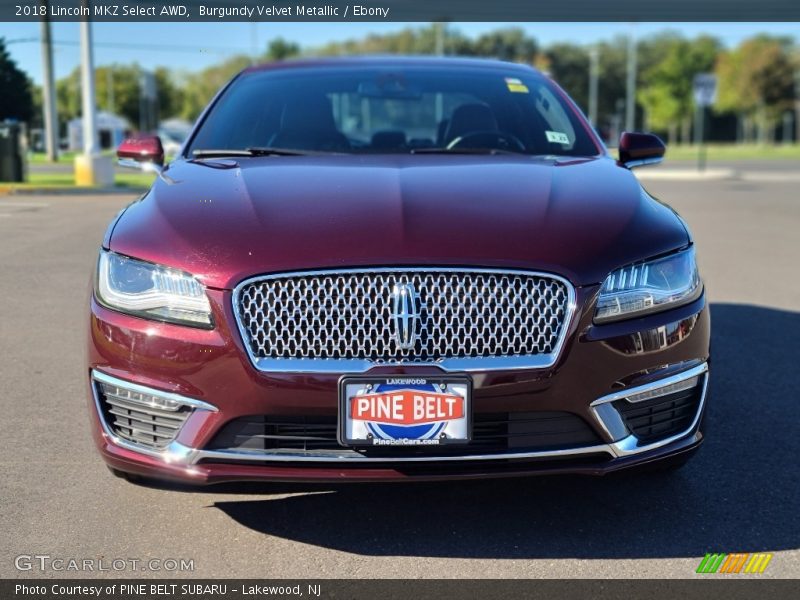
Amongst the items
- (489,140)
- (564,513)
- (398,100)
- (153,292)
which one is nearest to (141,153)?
(398,100)

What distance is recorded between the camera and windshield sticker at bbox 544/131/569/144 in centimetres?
415

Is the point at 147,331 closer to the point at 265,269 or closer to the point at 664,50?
the point at 265,269

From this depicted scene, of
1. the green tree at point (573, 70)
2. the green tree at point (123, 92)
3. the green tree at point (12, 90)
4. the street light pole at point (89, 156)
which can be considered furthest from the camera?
the green tree at point (573, 70)

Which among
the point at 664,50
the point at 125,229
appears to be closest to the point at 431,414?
the point at 125,229

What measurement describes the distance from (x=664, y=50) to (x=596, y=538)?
355 ft

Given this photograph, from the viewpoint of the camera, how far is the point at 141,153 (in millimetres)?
4359

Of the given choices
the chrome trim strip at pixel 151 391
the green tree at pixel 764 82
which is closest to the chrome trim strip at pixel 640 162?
the chrome trim strip at pixel 151 391

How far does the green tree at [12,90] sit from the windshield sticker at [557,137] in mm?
12447

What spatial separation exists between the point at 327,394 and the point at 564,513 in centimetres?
104

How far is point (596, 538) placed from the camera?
9.76 ft

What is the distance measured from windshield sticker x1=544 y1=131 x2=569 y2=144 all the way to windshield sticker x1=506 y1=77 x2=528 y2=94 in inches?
15.7

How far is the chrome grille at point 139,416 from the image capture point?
2770mm

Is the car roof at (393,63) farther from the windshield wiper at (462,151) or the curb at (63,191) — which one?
the curb at (63,191)

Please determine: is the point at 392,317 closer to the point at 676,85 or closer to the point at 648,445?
the point at 648,445
